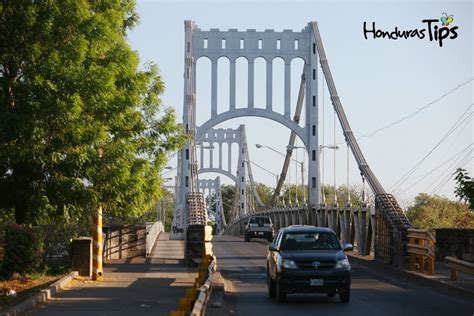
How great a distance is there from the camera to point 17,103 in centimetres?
2236

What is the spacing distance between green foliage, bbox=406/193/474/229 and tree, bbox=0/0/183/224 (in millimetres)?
38342

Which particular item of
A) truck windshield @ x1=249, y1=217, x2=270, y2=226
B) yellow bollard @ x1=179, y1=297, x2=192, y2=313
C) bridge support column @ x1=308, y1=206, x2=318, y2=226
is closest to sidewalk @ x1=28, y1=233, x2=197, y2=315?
yellow bollard @ x1=179, y1=297, x2=192, y2=313

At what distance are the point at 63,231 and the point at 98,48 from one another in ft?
24.9

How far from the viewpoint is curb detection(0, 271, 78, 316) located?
16094mm

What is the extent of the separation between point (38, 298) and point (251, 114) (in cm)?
5011

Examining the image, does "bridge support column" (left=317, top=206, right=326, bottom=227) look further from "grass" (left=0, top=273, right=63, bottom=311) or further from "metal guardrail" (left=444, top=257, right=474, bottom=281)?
"grass" (left=0, top=273, right=63, bottom=311)

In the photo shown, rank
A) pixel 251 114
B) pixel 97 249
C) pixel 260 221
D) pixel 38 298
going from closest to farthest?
pixel 38 298 < pixel 97 249 < pixel 260 221 < pixel 251 114

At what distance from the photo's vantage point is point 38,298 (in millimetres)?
18469

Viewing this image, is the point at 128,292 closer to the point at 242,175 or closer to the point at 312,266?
the point at 312,266

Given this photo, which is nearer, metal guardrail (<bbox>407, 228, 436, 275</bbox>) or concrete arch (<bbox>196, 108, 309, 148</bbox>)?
metal guardrail (<bbox>407, 228, 436, 275</bbox>)

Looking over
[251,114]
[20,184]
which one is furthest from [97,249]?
[251,114]

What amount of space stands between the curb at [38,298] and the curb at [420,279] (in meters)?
9.24

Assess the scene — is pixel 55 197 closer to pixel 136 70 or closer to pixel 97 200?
pixel 97 200

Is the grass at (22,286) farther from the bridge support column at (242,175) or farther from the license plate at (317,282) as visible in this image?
the bridge support column at (242,175)
